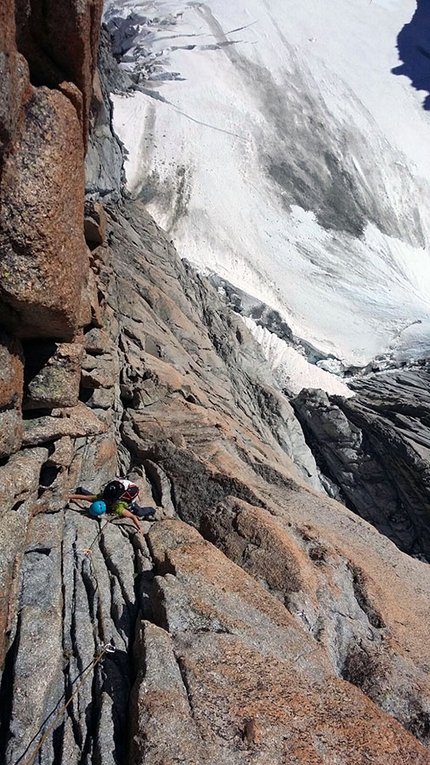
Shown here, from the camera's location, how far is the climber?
10320 millimetres

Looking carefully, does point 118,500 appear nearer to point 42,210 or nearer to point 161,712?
point 161,712

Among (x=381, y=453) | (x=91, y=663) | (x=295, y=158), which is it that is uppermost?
(x=295, y=158)

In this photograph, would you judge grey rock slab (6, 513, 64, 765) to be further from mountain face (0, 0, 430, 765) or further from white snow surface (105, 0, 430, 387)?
white snow surface (105, 0, 430, 387)

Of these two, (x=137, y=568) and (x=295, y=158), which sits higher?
(x=295, y=158)

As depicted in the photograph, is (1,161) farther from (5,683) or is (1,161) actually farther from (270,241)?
(270,241)

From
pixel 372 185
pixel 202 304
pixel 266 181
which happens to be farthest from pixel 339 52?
pixel 202 304

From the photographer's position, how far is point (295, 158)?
2410 inches

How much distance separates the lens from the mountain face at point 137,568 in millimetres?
6070

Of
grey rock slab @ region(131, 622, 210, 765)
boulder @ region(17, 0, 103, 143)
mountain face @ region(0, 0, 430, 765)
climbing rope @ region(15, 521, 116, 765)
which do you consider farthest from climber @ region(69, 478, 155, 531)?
boulder @ region(17, 0, 103, 143)

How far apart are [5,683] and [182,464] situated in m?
6.91

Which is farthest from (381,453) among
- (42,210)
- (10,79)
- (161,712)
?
(10,79)

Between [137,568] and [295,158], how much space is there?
61679 millimetres

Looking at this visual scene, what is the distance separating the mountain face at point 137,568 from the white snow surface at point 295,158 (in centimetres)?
3224

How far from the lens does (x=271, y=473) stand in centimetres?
1433
